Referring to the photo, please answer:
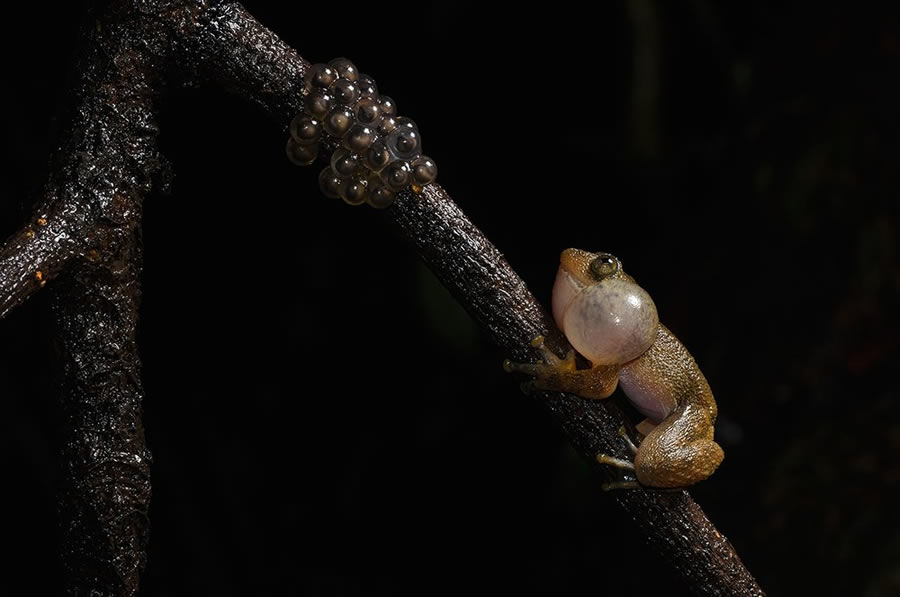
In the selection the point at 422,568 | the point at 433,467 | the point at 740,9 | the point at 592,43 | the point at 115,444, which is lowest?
the point at 422,568

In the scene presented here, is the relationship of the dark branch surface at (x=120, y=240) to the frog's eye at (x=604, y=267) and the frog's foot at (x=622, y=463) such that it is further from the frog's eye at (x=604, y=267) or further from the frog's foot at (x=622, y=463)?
the frog's foot at (x=622, y=463)

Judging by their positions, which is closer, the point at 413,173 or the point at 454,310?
the point at 413,173

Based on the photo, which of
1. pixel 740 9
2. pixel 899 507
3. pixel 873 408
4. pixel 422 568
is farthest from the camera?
pixel 740 9

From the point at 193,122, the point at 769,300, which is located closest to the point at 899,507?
the point at 769,300

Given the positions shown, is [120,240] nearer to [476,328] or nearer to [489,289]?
[489,289]

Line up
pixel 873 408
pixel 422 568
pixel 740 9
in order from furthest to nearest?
1. pixel 740 9
2. pixel 422 568
3. pixel 873 408

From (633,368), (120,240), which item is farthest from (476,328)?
(120,240)

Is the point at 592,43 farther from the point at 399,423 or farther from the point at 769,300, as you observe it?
the point at 399,423

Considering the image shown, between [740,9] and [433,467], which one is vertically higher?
[740,9]
